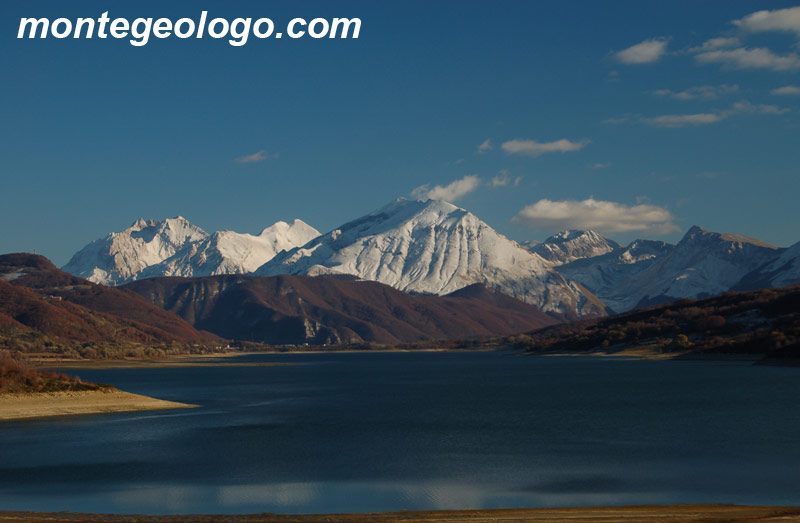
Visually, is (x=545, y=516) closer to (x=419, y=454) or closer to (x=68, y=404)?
(x=419, y=454)

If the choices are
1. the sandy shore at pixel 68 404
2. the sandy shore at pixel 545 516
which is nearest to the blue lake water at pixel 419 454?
the sandy shore at pixel 545 516

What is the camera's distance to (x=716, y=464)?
178ft

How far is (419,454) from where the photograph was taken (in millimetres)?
63094

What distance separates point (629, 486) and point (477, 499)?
8762 mm

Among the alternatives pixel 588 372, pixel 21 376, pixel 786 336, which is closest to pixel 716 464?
pixel 21 376

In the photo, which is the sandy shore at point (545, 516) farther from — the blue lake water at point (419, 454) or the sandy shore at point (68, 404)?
the sandy shore at point (68, 404)

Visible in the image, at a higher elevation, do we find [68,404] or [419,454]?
[419,454]

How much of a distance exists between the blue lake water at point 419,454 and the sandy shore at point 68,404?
11.3 ft

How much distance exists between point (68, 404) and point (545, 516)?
69.2 metres

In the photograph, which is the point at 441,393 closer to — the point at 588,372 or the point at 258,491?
the point at 588,372

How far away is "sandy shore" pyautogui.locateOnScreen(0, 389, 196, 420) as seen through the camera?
289 ft

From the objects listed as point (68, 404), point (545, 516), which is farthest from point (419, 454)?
point (68, 404)

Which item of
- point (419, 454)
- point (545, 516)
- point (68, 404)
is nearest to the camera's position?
point (545, 516)

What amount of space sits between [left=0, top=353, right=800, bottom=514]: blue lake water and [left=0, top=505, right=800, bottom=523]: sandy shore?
318cm
